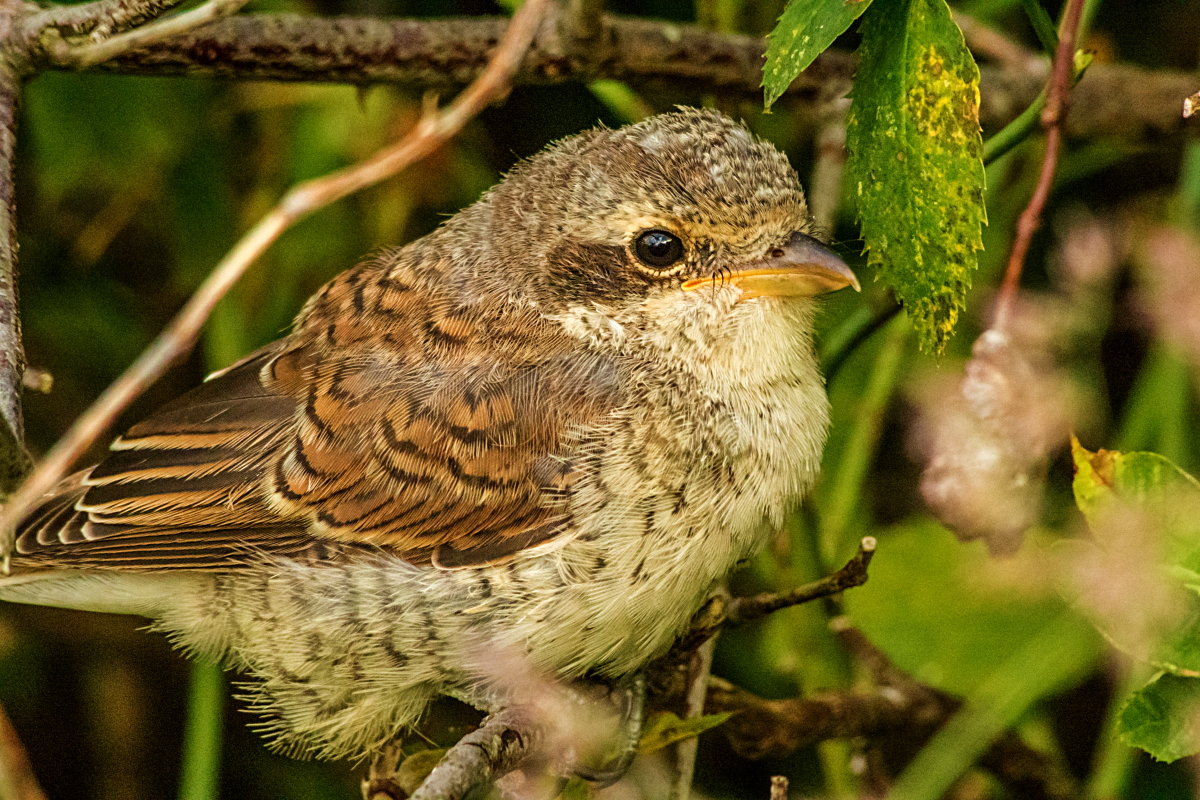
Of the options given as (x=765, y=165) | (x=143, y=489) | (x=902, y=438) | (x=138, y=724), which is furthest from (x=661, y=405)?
(x=138, y=724)

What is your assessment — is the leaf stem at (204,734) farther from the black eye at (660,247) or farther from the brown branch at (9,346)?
the black eye at (660,247)

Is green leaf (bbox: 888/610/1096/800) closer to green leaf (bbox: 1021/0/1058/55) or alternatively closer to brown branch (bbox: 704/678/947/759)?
brown branch (bbox: 704/678/947/759)

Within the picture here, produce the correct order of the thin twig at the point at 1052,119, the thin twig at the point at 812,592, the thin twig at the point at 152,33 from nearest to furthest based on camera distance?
the thin twig at the point at 152,33
the thin twig at the point at 1052,119
the thin twig at the point at 812,592

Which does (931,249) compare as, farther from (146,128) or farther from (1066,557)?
(146,128)

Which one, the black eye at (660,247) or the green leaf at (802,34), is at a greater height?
the green leaf at (802,34)

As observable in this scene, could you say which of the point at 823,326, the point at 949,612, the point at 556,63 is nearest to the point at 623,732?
the point at 823,326

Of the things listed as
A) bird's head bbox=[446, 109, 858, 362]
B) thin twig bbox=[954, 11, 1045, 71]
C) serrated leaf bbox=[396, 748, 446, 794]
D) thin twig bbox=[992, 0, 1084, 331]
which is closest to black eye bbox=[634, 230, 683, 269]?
bird's head bbox=[446, 109, 858, 362]

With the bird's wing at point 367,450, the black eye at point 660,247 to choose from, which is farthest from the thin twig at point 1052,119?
the bird's wing at point 367,450

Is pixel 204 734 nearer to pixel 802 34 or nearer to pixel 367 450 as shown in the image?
pixel 367 450
